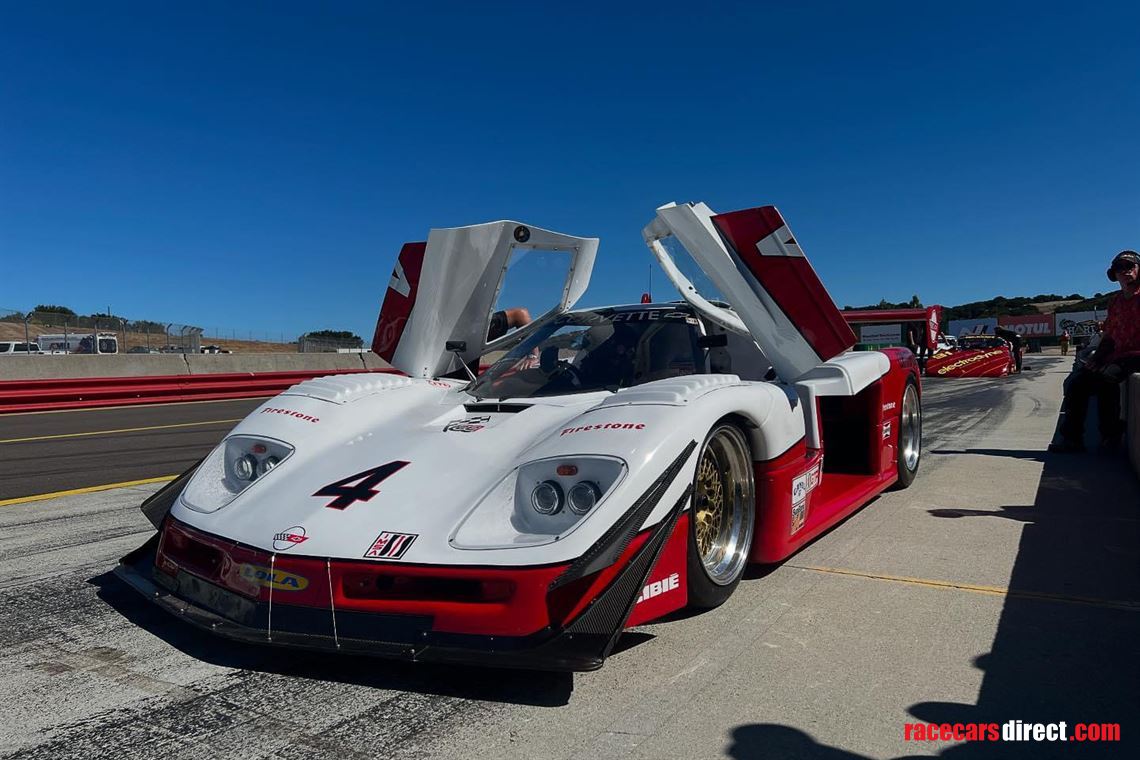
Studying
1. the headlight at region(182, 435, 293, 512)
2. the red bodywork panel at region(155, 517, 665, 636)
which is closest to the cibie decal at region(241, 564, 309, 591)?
the red bodywork panel at region(155, 517, 665, 636)

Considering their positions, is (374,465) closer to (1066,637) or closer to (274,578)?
(274,578)

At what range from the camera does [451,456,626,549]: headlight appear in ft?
8.20

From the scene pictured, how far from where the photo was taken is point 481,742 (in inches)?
82.7

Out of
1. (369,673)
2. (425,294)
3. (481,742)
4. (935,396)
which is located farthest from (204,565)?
(935,396)

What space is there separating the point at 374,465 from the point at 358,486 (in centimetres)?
21

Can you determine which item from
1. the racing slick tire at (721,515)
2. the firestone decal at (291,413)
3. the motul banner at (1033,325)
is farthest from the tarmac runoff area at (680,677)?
the motul banner at (1033,325)

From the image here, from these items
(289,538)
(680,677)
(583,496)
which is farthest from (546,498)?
(289,538)

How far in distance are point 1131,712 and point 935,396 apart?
47.4 feet

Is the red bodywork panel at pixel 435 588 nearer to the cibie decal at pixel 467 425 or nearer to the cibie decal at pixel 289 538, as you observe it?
the cibie decal at pixel 289 538

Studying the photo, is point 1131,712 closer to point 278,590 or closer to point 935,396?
point 278,590

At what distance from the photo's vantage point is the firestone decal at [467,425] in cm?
342

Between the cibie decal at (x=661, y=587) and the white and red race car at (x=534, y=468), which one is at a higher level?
the white and red race car at (x=534, y=468)

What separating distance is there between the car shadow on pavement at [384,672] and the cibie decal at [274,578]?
0.21 metres

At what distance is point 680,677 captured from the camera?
251 cm
